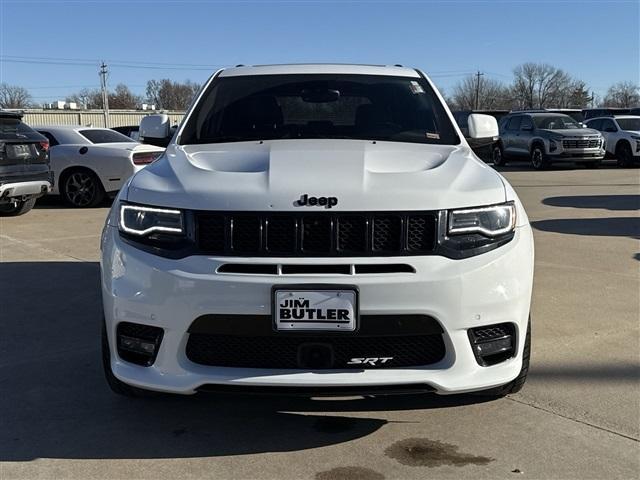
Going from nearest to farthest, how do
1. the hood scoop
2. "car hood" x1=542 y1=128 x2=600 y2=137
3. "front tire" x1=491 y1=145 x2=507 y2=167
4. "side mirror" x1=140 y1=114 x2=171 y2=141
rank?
the hood scoop, "side mirror" x1=140 y1=114 x2=171 y2=141, "car hood" x1=542 y1=128 x2=600 y2=137, "front tire" x1=491 y1=145 x2=507 y2=167

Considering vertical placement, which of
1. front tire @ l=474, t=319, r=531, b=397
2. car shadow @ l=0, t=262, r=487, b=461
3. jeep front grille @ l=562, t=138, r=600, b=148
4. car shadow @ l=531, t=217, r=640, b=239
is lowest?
car shadow @ l=0, t=262, r=487, b=461

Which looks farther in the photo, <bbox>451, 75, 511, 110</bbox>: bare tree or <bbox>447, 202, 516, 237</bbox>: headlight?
<bbox>451, 75, 511, 110</bbox>: bare tree

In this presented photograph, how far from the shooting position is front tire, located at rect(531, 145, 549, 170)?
20219 millimetres

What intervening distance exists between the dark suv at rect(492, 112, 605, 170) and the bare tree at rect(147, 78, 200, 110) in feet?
301

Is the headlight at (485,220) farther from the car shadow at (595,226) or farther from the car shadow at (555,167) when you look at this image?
the car shadow at (555,167)

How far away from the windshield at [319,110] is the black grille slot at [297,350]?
1575mm

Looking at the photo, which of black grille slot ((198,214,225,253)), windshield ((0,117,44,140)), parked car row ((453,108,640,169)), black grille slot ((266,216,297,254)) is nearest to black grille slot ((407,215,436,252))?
black grille slot ((266,216,297,254))

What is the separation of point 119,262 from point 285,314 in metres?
0.80

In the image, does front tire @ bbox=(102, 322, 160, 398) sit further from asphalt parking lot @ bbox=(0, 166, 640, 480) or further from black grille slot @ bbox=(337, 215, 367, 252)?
black grille slot @ bbox=(337, 215, 367, 252)

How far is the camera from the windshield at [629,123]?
21.3m

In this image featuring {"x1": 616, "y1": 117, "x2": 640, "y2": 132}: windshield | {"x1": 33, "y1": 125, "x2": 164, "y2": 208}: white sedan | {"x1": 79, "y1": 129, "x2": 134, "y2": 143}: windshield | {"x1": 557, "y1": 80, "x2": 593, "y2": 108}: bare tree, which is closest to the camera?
{"x1": 33, "y1": 125, "x2": 164, "y2": 208}: white sedan

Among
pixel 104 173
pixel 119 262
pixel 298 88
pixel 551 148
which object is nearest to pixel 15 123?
pixel 104 173

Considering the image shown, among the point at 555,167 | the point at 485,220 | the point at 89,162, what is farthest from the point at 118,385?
the point at 555,167

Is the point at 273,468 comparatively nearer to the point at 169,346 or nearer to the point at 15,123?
the point at 169,346
